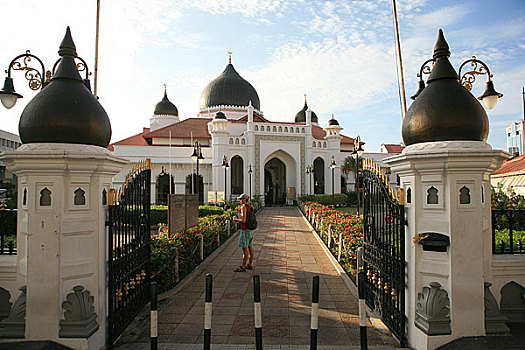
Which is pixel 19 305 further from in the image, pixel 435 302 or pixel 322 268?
pixel 322 268

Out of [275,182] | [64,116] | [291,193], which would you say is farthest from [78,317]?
[275,182]

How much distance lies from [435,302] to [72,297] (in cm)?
397

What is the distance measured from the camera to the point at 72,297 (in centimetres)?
387

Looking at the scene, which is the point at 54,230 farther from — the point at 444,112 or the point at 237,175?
the point at 237,175

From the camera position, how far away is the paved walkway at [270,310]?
180 inches

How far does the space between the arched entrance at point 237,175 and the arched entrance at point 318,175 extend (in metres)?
7.44

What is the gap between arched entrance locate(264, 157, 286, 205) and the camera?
3575 centimetres

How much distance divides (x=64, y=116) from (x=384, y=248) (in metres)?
4.39

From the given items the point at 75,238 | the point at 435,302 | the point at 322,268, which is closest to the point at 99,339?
the point at 75,238

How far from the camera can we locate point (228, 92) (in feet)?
125

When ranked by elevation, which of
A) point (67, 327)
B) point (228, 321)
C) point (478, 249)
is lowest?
point (228, 321)

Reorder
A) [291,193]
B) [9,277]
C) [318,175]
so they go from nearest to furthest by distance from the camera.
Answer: [9,277] < [291,193] < [318,175]

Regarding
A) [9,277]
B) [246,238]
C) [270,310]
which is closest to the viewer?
[9,277]

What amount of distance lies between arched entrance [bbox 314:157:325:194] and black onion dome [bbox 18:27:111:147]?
102 feet
